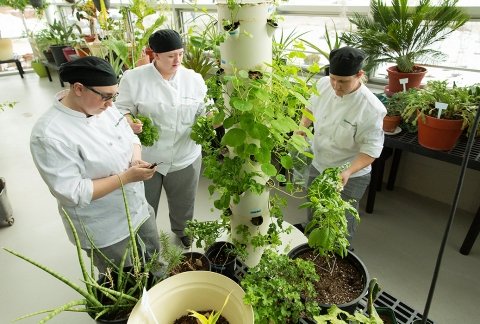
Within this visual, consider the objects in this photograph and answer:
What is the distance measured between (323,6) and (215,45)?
247 cm

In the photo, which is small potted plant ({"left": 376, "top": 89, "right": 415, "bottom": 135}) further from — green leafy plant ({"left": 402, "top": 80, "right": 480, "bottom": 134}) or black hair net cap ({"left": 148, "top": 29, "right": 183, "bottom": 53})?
black hair net cap ({"left": 148, "top": 29, "right": 183, "bottom": 53})

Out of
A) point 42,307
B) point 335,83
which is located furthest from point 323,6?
point 42,307

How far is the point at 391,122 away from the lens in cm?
232

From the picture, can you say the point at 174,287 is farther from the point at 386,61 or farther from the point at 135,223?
the point at 386,61

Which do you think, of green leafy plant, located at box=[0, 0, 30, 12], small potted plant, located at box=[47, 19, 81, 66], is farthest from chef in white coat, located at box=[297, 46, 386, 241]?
green leafy plant, located at box=[0, 0, 30, 12]

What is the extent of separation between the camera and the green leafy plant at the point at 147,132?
71.0 inches

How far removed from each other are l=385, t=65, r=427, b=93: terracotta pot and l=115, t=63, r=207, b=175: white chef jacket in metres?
1.57

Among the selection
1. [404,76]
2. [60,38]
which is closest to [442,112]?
[404,76]

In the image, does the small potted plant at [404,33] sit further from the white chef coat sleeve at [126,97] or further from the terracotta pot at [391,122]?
the white chef coat sleeve at [126,97]

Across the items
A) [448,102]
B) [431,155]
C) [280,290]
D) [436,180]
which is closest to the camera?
[280,290]

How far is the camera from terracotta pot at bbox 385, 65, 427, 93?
2439mm

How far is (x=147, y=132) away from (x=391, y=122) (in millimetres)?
1768

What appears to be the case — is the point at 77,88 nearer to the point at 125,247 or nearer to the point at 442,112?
the point at 125,247

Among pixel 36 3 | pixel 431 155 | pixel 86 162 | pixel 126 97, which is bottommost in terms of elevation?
pixel 431 155
